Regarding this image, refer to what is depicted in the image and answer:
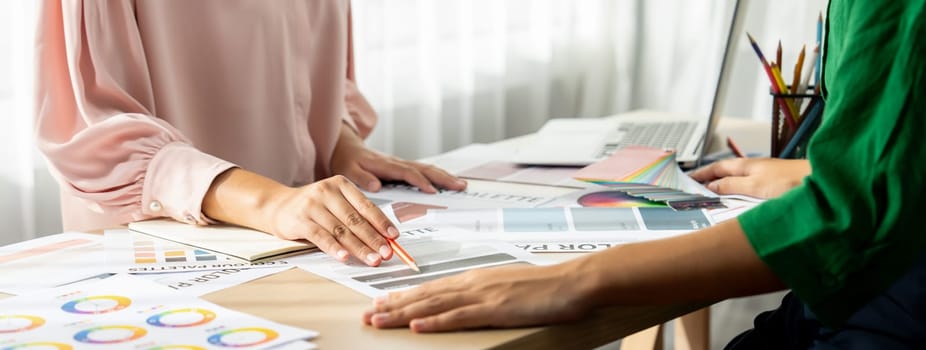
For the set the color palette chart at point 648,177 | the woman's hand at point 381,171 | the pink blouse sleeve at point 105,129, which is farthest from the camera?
the woman's hand at point 381,171

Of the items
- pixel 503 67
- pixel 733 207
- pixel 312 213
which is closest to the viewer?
pixel 312 213

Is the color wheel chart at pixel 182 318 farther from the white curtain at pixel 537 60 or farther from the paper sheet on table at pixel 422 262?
the white curtain at pixel 537 60

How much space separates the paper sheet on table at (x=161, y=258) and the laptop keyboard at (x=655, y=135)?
725 millimetres

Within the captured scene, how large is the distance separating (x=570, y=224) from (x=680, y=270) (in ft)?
1.13

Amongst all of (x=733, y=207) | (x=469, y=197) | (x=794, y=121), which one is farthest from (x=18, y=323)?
(x=794, y=121)

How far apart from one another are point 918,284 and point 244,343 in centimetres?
58

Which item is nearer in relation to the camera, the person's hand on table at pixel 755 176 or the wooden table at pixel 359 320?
the wooden table at pixel 359 320

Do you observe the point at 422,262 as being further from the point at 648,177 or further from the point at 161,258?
the point at 648,177

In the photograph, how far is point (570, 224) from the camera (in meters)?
1.22

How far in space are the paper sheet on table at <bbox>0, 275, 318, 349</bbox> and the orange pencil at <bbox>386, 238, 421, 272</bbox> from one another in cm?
19

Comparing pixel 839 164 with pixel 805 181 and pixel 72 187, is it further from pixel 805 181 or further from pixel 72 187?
pixel 72 187

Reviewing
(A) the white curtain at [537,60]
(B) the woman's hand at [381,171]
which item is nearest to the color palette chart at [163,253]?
(B) the woman's hand at [381,171]

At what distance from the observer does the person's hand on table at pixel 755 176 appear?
1372 mm

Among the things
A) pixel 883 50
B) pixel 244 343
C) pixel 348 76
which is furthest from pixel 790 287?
pixel 348 76
